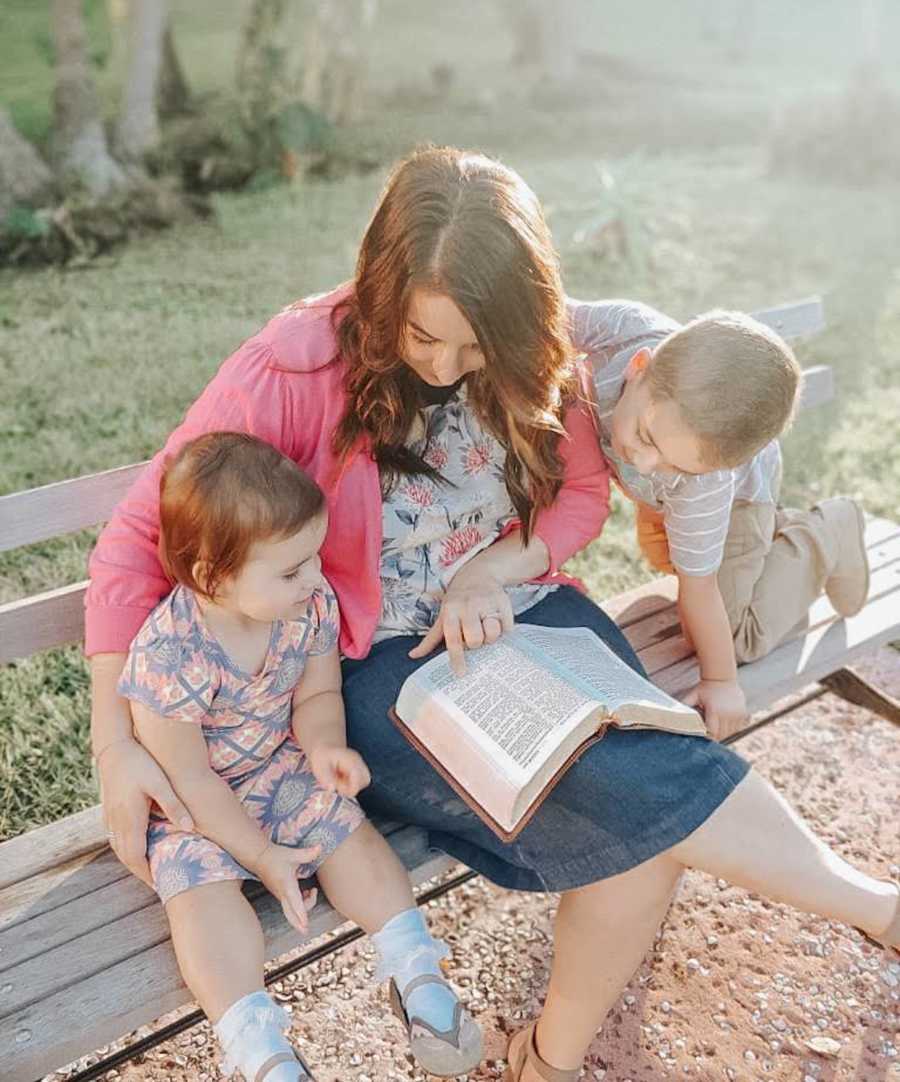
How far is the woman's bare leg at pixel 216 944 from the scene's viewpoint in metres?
1.83

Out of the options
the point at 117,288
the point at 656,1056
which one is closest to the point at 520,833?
the point at 656,1056

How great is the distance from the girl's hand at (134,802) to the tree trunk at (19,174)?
18.3 ft

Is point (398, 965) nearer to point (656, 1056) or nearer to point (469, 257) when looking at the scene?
point (656, 1056)

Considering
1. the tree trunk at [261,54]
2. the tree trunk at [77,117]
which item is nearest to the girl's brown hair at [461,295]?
the tree trunk at [77,117]

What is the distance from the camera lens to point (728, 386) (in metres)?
2.12

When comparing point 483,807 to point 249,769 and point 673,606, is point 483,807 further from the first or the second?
point 673,606

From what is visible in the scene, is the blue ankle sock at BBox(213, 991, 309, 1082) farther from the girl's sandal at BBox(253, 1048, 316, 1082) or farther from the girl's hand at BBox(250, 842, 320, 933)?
the girl's hand at BBox(250, 842, 320, 933)

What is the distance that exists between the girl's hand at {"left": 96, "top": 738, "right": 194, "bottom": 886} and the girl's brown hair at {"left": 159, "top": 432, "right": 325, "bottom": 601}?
32 centimetres

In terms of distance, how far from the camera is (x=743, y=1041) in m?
2.54

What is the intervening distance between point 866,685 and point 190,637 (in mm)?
2025

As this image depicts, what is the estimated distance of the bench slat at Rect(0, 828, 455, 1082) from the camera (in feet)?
5.67

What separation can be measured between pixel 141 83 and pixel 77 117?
38.9 inches

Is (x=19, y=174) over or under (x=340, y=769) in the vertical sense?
under

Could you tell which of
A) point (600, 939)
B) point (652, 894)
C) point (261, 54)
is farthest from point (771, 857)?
point (261, 54)
